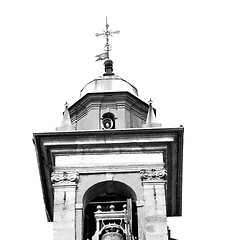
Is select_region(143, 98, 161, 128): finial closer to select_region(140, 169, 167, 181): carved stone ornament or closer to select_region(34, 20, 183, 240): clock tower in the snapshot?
select_region(34, 20, 183, 240): clock tower

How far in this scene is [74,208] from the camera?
35.7 meters

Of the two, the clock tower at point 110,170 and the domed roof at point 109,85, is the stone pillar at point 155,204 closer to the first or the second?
the clock tower at point 110,170

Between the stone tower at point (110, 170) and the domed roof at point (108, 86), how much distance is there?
17.2 inches

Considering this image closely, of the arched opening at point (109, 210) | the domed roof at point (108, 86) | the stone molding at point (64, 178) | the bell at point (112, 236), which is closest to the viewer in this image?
the bell at point (112, 236)

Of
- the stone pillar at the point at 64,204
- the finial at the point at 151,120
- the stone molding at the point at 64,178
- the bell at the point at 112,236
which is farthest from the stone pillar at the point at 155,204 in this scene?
→ the stone pillar at the point at 64,204

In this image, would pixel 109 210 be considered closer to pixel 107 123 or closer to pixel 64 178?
pixel 64 178

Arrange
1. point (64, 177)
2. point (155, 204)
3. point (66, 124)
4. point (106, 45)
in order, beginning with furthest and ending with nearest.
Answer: point (106, 45)
point (66, 124)
point (64, 177)
point (155, 204)

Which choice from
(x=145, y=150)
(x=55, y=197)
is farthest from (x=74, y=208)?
(x=145, y=150)

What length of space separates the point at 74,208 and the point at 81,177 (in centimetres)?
138

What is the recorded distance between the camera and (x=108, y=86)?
1591 inches

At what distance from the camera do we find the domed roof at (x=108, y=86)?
4021cm

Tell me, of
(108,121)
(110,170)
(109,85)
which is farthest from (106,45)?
(110,170)

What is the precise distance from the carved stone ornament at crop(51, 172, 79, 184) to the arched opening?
2.10 feet

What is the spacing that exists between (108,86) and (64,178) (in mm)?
5258
